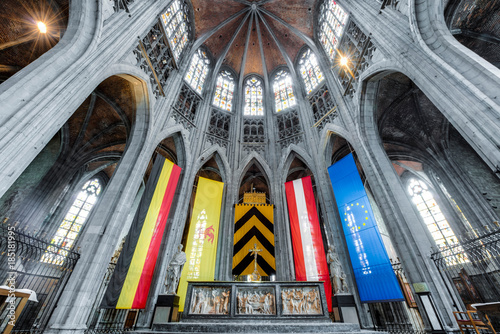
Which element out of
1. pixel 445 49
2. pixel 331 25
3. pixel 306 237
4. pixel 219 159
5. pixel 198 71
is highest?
pixel 331 25

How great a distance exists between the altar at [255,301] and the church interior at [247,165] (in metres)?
0.05

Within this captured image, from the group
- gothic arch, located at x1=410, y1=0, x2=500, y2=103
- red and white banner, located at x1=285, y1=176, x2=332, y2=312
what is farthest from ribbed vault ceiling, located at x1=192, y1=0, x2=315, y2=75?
gothic arch, located at x1=410, y1=0, x2=500, y2=103

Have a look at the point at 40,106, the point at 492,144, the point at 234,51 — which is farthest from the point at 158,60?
the point at 492,144

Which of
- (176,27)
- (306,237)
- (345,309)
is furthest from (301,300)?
(176,27)

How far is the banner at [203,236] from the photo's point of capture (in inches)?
387

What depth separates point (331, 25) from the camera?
45.1ft

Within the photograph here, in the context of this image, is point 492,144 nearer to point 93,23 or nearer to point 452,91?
point 452,91

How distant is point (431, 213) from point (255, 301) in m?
14.9

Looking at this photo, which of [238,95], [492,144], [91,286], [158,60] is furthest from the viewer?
[238,95]

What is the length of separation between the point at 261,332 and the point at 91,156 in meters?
14.2

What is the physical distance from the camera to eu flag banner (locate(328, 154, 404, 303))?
7.58 meters

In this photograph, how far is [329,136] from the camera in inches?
493

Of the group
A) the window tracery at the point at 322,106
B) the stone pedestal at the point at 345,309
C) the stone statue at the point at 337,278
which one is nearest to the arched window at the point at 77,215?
the stone statue at the point at 337,278

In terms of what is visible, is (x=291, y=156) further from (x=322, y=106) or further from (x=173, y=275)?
(x=173, y=275)
